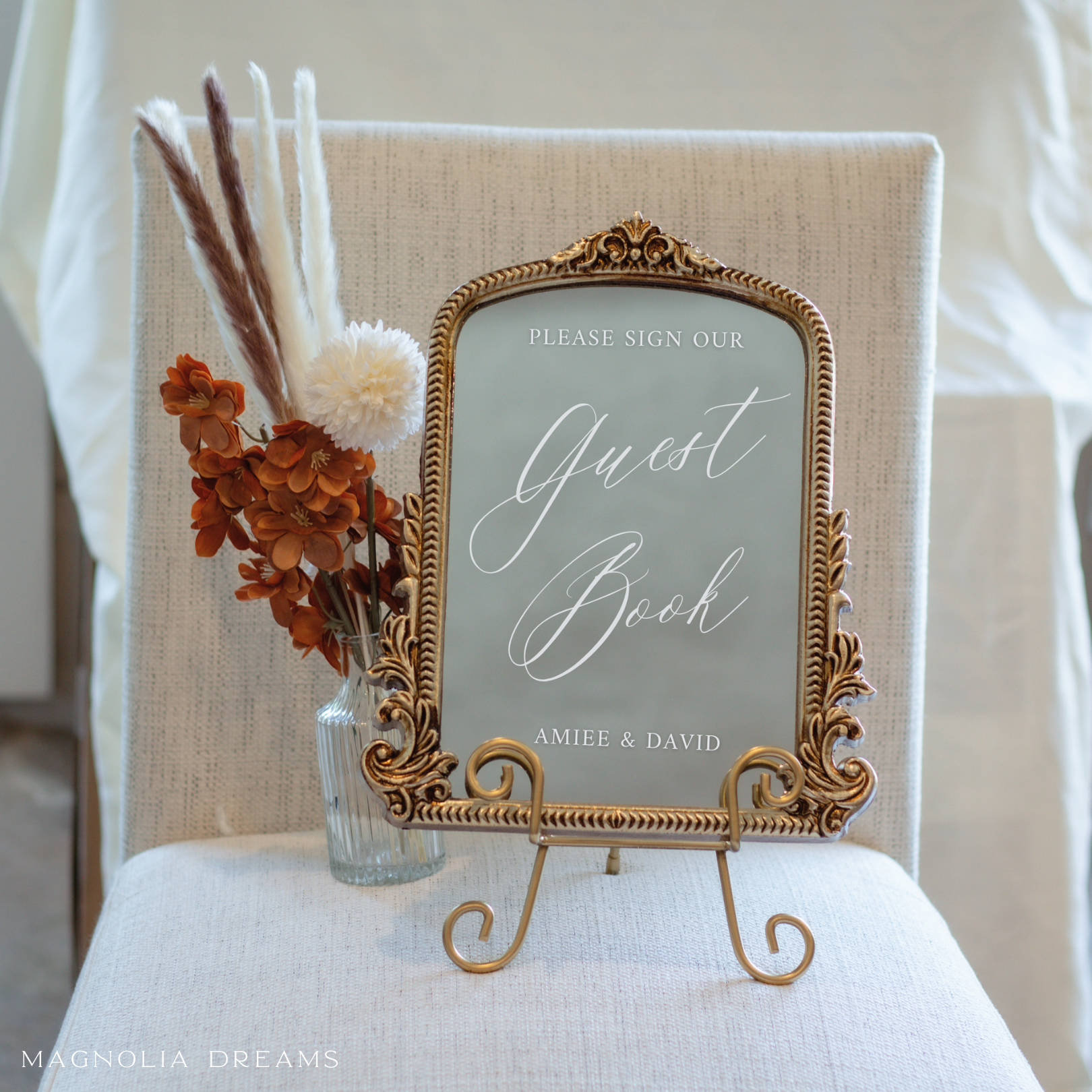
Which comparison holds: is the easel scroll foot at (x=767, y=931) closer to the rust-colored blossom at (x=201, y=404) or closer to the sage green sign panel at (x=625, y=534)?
the sage green sign panel at (x=625, y=534)

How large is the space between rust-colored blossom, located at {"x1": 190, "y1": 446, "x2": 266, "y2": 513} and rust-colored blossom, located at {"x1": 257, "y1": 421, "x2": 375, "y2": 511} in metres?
0.02

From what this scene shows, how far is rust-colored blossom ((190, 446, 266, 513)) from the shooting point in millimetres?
583

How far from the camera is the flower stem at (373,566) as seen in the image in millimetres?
613

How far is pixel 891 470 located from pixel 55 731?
76.1 inches

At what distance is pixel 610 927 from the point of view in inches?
23.7

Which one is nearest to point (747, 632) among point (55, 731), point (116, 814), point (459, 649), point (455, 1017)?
point (459, 649)

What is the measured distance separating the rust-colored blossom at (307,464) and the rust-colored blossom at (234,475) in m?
0.02

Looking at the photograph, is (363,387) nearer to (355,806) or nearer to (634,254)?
(634,254)

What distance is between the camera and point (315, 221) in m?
0.62

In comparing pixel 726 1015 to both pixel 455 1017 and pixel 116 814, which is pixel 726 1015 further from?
pixel 116 814

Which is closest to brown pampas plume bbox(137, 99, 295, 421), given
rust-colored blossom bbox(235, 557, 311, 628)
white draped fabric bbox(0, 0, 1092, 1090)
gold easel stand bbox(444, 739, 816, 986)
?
rust-colored blossom bbox(235, 557, 311, 628)

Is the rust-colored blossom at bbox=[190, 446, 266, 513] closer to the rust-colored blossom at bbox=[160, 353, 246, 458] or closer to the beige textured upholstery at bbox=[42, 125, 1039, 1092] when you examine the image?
the rust-colored blossom at bbox=[160, 353, 246, 458]

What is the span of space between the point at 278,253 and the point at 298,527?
0.18 metres

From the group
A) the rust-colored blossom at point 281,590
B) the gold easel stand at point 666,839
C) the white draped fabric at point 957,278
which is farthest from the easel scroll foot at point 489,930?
the white draped fabric at point 957,278
